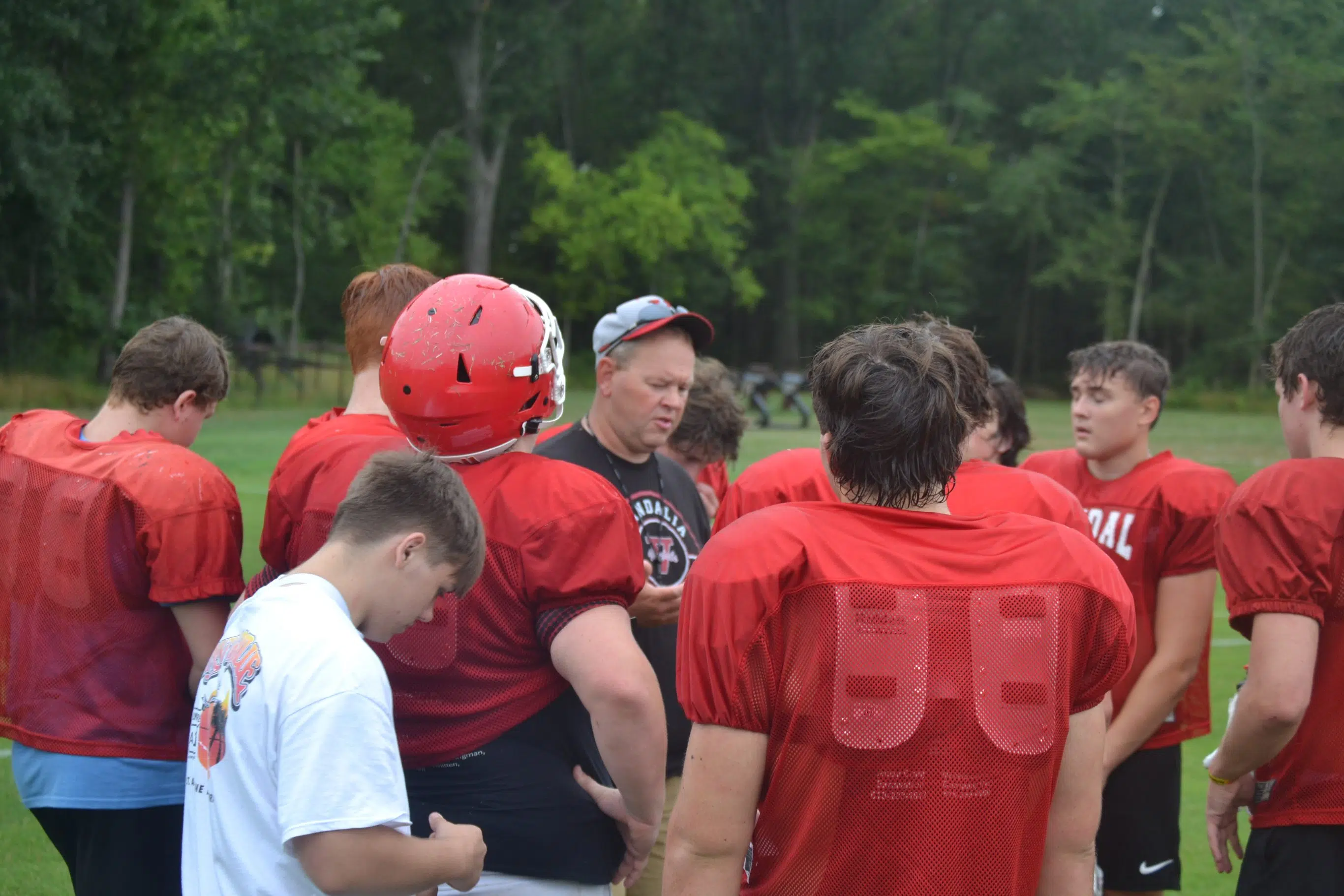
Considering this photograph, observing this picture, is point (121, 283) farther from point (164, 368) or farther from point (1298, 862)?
point (1298, 862)

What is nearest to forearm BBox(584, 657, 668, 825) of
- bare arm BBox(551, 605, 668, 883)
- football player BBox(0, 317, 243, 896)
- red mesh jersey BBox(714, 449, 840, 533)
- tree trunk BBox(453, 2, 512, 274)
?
bare arm BBox(551, 605, 668, 883)

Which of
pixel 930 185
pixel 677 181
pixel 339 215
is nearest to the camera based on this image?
pixel 339 215

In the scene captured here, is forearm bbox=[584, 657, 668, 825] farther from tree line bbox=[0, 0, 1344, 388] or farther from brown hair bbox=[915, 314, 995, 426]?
tree line bbox=[0, 0, 1344, 388]

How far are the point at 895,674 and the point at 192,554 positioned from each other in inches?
73.7

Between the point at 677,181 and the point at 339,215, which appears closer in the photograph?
the point at 339,215

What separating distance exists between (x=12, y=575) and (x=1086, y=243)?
5252cm

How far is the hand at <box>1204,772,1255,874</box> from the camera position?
127 inches

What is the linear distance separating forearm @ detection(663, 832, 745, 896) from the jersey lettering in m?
0.28

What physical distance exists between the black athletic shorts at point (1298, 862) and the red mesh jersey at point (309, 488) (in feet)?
7.57

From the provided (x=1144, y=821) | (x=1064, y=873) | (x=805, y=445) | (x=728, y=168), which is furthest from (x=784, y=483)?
(x=728, y=168)

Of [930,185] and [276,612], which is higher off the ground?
[930,185]

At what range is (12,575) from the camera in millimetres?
3248

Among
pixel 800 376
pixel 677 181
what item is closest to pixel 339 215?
pixel 677 181

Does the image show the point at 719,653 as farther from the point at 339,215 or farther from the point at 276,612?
the point at 339,215
